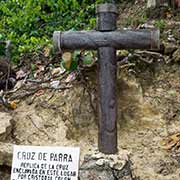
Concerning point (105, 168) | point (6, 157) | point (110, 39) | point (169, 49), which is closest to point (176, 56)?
point (169, 49)

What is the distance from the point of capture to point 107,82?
2.36m

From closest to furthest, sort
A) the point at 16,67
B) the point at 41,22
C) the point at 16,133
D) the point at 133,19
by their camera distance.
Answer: the point at 16,133, the point at 16,67, the point at 133,19, the point at 41,22

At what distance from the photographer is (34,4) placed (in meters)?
5.19

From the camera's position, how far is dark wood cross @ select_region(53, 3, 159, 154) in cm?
235

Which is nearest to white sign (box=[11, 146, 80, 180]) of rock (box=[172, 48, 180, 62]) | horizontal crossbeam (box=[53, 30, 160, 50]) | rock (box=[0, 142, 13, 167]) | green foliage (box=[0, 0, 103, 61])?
rock (box=[0, 142, 13, 167])

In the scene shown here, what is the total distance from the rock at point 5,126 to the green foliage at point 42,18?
1854 mm

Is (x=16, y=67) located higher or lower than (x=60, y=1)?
lower

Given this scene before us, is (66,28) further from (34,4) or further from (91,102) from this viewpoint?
(91,102)

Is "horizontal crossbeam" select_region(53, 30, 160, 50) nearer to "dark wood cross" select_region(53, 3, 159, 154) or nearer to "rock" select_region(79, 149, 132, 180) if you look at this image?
"dark wood cross" select_region(53, 3, 159, 154)

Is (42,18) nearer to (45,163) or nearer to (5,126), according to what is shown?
(5,126)

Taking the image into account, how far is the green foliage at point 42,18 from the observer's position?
497cm

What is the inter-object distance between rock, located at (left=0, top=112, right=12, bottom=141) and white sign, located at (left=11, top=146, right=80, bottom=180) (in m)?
0.45

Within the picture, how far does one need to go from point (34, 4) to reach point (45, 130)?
8.42 ft

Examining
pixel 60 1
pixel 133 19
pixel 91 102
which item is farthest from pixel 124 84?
pixel 60 1
